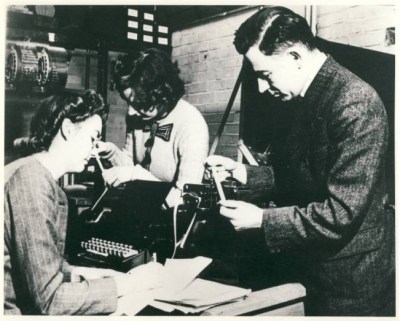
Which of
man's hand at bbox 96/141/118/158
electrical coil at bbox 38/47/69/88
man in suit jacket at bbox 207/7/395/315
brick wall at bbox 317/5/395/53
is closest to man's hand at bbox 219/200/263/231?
man in suit jacket at bbox 207/7/395/315

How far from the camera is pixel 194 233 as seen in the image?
176 cm

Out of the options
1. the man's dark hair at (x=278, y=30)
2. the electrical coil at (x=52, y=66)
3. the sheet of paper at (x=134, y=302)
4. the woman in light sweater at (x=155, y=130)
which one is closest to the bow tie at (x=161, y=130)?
the woman in light sweater at (x=155, y=130)

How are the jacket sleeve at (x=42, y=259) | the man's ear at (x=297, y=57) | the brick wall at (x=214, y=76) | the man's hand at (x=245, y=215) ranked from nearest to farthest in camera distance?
the jacket sleeve at (x=42, y=259) < the man's hand at (x=245, y=215) < the man's ear at (x=297, y=57) < the brick wall at (x=214, y=76)

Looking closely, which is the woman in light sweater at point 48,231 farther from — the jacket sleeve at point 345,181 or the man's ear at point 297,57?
the man's ear at point 297,57

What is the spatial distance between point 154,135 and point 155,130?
0.03m

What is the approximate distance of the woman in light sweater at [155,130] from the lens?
2094 millimetres

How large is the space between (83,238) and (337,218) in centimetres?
105

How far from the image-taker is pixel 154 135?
214 cm

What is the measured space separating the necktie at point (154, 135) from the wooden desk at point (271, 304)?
0.98 meters

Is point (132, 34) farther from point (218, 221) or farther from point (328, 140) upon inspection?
point (328, 140)

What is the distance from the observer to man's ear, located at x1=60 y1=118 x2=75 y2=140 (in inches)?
Answer: 58.8

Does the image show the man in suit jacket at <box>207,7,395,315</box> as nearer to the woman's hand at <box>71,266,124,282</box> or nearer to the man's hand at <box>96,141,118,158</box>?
the woman's hand at <box>71,266,124,282</box>

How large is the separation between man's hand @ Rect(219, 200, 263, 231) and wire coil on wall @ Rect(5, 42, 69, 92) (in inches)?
Result: 50.2

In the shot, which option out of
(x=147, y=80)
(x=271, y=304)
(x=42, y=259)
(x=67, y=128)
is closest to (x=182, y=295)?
(x=271, y=304)
